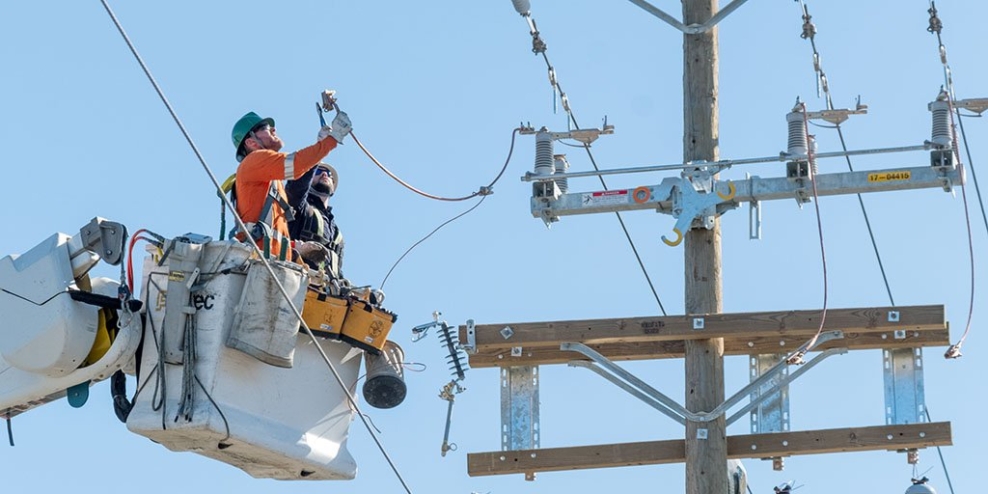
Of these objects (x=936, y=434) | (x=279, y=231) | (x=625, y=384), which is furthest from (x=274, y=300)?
(x=936, y=434)

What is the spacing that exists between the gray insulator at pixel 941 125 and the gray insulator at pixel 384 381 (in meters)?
4.07

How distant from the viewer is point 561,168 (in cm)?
2469

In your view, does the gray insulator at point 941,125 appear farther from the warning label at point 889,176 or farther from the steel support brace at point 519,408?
the steel support brace at point 519,408

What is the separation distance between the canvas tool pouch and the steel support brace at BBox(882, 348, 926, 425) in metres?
4.31

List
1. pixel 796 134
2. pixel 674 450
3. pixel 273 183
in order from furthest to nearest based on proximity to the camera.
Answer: pixel 796 134
pixel 674 450
pixel 273 183

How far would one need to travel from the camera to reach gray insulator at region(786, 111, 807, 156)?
2406 cm

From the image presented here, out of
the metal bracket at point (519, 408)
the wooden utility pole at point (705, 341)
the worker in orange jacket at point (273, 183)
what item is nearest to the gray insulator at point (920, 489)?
the wooden utility pole at point (705, 341)

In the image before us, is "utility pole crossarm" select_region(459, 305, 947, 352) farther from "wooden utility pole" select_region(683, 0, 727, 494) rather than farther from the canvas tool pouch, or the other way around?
the canvas tool pouch

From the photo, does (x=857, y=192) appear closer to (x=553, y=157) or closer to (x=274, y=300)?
(x=553, y=157)

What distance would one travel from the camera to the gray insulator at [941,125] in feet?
78.7

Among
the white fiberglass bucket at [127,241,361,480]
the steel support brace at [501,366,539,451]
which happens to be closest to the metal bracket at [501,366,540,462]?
the steel support brace at [501,366,539,451]

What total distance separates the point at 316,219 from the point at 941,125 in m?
4.35

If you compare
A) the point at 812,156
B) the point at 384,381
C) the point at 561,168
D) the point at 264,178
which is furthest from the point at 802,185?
the point at 264,178

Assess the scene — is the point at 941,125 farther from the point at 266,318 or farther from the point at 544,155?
the point at 266,318
